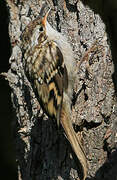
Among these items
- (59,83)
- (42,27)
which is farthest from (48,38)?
(59,83)

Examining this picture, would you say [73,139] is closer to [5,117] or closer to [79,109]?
[79,109]

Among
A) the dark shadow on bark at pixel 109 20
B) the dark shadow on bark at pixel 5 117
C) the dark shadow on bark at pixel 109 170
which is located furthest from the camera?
the dark shadow on bark at pixel 5 117

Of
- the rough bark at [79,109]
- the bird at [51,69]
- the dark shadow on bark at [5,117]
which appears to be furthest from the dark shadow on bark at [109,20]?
the dark shadow on bark at [5,117]

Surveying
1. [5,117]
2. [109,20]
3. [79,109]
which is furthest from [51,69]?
[5,117]

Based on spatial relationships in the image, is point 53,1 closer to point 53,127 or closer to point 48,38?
point 48,38

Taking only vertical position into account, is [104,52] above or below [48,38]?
below

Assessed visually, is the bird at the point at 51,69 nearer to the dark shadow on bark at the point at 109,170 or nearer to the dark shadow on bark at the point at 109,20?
the dark shadow on bark at the point at 109,170

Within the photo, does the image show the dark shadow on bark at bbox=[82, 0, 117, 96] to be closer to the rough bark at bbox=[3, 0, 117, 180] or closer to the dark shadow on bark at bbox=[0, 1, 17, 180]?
the rough bark at bbox=[3, 0, 117, 180]
